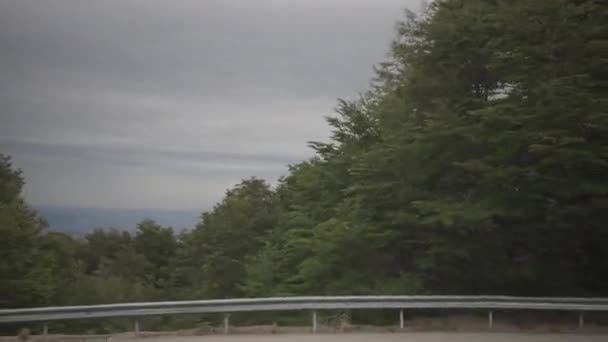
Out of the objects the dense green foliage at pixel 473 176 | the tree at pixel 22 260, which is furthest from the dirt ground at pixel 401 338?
the tree at pixel 22 260

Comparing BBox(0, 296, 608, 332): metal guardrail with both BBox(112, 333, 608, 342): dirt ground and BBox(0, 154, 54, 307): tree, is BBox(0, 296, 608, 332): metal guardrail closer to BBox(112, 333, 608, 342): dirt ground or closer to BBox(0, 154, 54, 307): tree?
BBox(112, 333, 608, 342): dirt ground

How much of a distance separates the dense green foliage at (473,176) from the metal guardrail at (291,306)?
7.35 feet

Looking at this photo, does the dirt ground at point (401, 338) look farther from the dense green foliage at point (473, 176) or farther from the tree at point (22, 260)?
the tree at point (22, 260)

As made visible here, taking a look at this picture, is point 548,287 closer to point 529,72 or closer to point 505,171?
point 505,171

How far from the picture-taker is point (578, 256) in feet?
39.3

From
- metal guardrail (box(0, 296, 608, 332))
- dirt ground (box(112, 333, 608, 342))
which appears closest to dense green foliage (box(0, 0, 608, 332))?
metal guardrail (box(0, 296, 608, 332))

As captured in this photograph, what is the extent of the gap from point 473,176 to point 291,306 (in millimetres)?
5498

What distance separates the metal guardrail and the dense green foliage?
7.35ft

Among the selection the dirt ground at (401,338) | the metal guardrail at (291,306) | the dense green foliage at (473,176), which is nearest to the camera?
the metal guardrail at (291,306)

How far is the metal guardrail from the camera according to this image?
26.5 ft

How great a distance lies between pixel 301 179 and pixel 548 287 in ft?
39.1

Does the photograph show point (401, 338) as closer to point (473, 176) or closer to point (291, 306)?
point (291, 306)

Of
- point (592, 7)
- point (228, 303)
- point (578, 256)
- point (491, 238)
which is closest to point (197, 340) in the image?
point (228, 303)

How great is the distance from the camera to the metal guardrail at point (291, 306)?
808 centimetres
